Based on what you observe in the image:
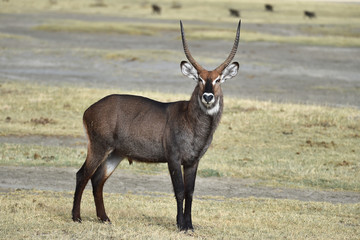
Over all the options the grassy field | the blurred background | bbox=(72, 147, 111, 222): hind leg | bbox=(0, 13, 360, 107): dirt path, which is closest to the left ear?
bbox=(72, 147, 111, 222): hind leg

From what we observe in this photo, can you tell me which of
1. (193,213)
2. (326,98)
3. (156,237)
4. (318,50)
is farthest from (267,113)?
(318,50)

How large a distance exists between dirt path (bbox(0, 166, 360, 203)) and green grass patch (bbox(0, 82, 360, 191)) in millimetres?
423

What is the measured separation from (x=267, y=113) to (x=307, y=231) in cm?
1016

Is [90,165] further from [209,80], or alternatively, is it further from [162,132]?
[209,80]

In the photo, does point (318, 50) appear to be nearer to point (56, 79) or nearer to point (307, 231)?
point (56, 79)

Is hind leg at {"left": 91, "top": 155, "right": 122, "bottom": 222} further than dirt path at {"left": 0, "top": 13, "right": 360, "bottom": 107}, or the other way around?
dirt path at {"left": 0, "top": 13, "right": 360, "bottom": 107}

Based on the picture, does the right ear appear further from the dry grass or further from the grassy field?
the grassy field

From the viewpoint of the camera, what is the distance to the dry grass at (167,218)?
318 inches

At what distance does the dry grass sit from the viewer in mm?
8086

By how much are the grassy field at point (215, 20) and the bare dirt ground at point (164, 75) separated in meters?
2.94

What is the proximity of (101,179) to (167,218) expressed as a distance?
107 centimetres

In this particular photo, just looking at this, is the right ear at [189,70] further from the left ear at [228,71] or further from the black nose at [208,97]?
the black nose at [208,97]

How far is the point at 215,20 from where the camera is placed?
63.5m

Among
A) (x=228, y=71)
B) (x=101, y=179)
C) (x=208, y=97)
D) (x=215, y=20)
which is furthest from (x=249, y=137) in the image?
(x=215, y=20)
